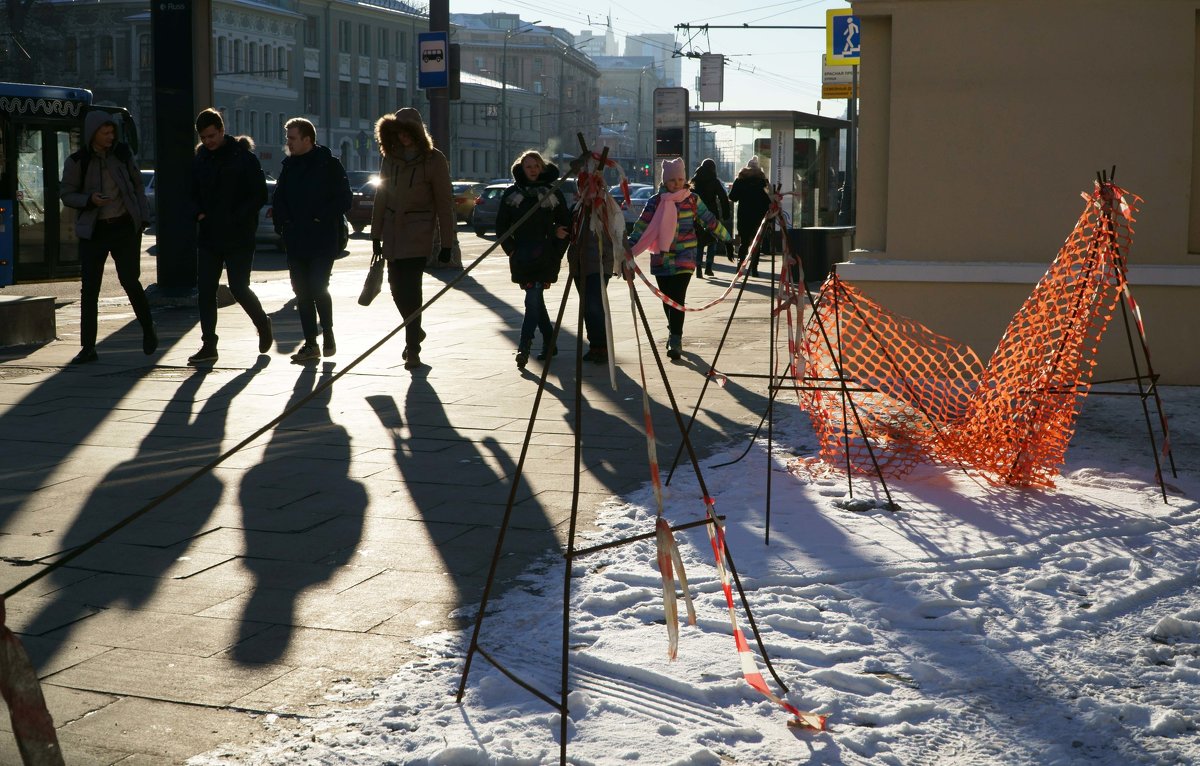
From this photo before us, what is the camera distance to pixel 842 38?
866 inches

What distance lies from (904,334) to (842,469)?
10.8 ft

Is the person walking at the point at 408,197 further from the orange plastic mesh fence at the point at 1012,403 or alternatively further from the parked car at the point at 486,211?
the parked car at the point at 486,211

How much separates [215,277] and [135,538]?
16.5 feet

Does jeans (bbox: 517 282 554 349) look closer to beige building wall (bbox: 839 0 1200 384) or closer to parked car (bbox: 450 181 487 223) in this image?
beige building wall (bbox: 839 0 1200 384)

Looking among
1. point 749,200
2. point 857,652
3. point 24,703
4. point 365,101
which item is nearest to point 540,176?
point 857,652

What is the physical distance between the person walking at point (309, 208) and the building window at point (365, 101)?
7569 centimetres

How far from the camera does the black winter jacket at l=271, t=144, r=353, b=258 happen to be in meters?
10.0

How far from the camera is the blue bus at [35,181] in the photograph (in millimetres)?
18375

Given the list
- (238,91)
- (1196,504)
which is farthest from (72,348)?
(238,91)

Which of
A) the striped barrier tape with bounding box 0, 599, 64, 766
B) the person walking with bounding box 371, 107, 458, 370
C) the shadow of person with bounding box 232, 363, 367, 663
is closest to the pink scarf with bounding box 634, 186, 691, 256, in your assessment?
the person walking with bounding box 371, 107, 458, 370

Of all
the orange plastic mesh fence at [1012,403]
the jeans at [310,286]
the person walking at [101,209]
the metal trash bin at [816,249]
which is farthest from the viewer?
the metal trash bin at [816,249]

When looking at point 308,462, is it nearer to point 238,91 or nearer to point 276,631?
point 276,631

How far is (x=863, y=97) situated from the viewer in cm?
1062

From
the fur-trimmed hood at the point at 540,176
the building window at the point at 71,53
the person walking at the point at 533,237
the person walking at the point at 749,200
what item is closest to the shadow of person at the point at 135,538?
the person walking at the point at 533,237
